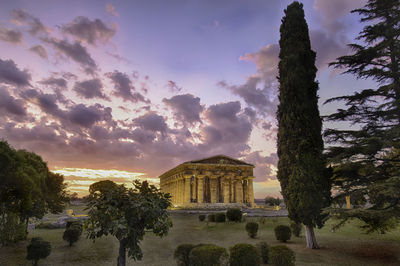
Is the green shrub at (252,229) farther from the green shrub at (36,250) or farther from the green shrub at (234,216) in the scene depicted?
the green shrub at (36,250)

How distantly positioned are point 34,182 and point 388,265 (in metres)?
20.8

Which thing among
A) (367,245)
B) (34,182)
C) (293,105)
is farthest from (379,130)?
(34,182)

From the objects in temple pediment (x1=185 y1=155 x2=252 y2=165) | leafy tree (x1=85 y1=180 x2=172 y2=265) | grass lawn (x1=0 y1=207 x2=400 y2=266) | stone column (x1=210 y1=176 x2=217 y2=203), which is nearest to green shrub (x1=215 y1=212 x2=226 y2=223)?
grass lawn (x1=0 y1=207 x2=400 y2=266)

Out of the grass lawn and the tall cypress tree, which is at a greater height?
the tall cypress tree

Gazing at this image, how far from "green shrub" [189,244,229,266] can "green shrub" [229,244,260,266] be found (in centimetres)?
55

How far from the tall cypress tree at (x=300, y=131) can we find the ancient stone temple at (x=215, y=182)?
41.4 m

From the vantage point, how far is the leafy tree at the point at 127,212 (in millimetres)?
8734

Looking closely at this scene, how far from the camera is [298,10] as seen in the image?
19188 mm

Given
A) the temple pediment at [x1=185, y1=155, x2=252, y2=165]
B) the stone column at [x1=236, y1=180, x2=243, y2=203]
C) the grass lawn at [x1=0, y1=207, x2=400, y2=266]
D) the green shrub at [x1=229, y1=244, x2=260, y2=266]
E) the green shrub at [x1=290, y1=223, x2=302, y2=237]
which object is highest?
the temple pediment at [x1=185, y1=155, x2=252, y2=165]

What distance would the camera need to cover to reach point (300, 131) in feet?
55.8

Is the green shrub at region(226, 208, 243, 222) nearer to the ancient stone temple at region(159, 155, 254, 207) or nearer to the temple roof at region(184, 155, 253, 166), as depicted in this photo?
the ancient stone temple at region(159, 155, 254, 207)

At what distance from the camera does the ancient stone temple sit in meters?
58.6

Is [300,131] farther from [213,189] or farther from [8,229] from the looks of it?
[213,189]

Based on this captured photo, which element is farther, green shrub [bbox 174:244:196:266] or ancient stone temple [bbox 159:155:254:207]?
ancient stone temple [bbox 159:155:254:207]
